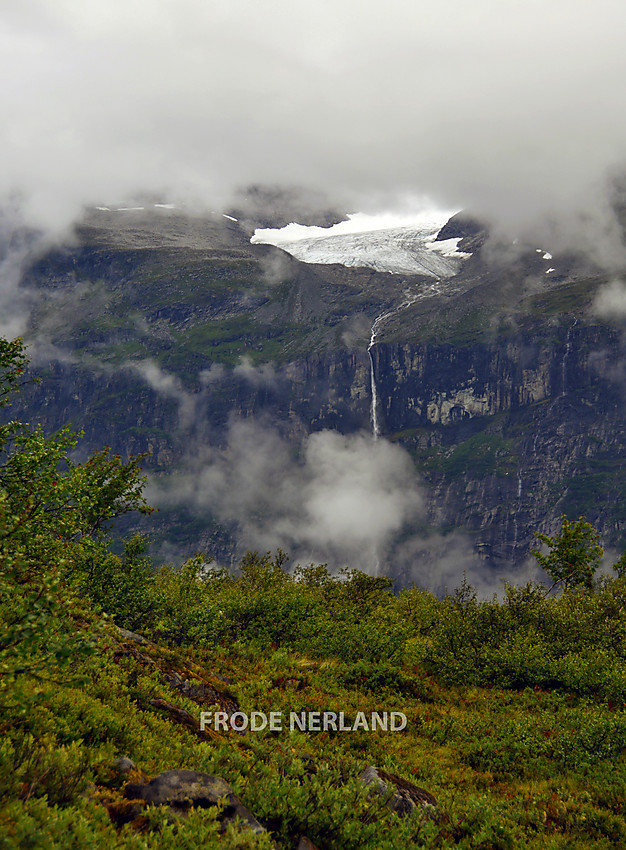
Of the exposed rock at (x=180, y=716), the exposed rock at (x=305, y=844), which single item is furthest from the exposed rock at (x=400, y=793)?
the exposed rock at (x=180, y=716)

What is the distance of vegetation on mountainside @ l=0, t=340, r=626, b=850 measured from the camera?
8875 millimetres

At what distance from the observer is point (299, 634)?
102 feet

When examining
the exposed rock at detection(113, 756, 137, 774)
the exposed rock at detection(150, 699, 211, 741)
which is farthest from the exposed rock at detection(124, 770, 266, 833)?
the exposed rock at detection(150, 699, 211, 741)

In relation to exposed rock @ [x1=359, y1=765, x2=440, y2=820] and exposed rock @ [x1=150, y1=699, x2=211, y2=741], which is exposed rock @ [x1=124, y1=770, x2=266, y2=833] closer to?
exposed rock @ [x1=359, y1=765, x2=440, y2=820]

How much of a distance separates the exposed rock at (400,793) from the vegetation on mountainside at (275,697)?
33 cm

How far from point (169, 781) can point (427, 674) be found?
2166 cm

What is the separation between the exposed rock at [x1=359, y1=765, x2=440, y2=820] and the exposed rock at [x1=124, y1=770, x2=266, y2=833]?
3.79 metres

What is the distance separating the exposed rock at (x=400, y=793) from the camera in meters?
12.5

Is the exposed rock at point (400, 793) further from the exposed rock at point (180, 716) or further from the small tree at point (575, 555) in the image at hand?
the small tree at point (575, 555)

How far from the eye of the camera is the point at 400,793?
13109mm

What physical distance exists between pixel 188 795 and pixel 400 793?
19.3ft

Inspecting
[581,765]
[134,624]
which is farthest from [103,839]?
[134,624]

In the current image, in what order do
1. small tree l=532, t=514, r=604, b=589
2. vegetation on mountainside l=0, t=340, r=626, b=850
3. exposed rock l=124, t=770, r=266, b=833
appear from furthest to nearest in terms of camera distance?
small tree l=532, t=514, r=604, b=589
exposed rock l=124, t=770, r=266, b=833
vegetation on mountainside l=0, t=340, r=626, b=850

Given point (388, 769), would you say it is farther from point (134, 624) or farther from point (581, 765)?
point (134, 624)
